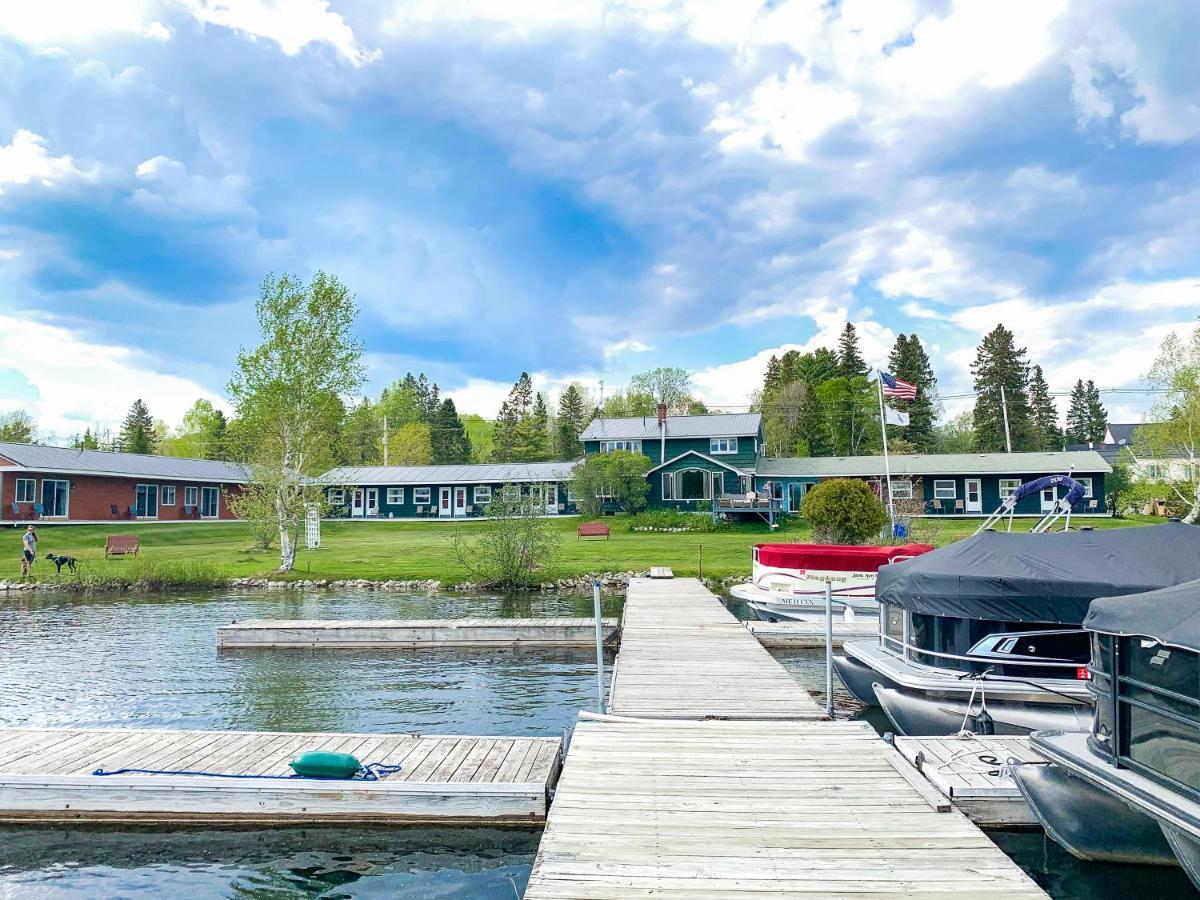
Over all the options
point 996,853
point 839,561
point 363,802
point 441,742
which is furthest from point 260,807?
point 839,561

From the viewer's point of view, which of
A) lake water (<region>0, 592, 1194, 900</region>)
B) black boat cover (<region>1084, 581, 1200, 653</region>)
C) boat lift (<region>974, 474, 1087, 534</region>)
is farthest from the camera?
boat lift (<region>974, 474, 1087, 534</region>)

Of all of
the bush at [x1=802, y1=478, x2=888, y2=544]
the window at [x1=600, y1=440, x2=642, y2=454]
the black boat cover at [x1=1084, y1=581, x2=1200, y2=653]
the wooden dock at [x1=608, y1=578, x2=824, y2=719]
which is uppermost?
the window at [x1=600, y1=440, x2=642, y2=454]

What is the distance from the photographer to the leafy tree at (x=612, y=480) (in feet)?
152

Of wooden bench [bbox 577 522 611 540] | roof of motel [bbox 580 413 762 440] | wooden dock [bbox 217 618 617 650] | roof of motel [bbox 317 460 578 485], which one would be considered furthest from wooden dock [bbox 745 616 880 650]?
roof of motel [bbox 317 460 578 485]

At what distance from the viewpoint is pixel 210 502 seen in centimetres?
5566

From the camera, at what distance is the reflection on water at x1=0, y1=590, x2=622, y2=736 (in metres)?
12.1

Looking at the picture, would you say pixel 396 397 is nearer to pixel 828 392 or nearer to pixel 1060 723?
pixel 828 392

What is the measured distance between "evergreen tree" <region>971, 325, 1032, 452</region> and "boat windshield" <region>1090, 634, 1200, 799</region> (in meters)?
69.9

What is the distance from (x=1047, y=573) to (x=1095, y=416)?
94051 millimetres

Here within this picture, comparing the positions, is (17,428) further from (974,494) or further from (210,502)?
(974,494)

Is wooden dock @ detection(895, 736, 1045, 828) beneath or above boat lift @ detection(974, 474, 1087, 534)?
beneath

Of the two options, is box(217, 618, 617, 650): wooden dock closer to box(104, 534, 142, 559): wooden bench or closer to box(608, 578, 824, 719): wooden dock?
box(608, 578, 824, 719): wooden dock

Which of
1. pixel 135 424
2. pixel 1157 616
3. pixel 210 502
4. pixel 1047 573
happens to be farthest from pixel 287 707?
pixel 135 424

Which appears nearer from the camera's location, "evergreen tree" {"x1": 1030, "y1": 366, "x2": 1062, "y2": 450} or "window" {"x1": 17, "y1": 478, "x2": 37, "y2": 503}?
"window" {"x1": 17, "y1": 478, "x2": 37, "y2": 503}
